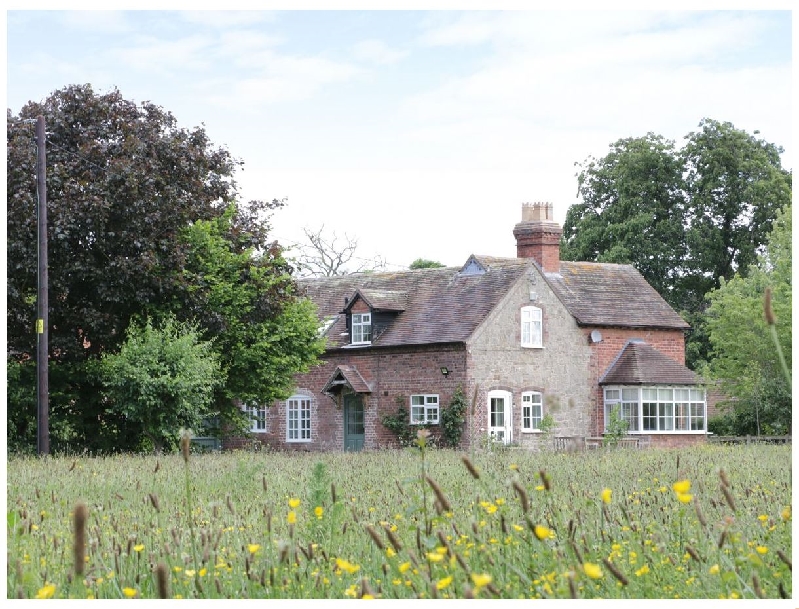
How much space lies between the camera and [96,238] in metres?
29.7

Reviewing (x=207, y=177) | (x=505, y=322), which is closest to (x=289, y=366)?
(x=207, y=177)

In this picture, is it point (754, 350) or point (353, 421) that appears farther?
point (754, 350)

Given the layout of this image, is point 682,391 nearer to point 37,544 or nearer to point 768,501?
point 768,501

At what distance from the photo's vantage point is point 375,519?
10.1 metres

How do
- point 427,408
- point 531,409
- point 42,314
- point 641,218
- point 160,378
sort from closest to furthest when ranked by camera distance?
1. point 42,314
2. point 160,378
3. point 427,408
4. point 531,409
5. point 641,218

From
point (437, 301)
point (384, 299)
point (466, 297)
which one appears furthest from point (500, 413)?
point (384, 299)

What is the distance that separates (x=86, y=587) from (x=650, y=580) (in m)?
3.18

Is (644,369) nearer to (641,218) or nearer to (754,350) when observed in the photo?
(754,350)

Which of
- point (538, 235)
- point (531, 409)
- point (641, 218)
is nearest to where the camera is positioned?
point (531, 409)

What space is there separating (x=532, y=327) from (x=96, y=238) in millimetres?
16344

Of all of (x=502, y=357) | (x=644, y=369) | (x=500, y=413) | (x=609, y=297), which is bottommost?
(x=500, y=413)

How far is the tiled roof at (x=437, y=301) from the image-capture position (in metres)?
39.2

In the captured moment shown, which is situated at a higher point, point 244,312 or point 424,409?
point 244,312

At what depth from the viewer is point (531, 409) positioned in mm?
40062
